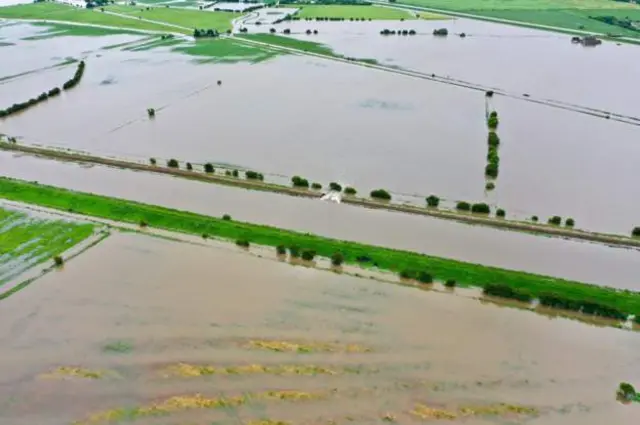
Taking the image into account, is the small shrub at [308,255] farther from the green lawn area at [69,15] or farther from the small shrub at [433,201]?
the green lawn area at [69,15]

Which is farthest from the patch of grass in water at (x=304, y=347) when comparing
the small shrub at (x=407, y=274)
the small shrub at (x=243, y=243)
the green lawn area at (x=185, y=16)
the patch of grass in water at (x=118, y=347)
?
the green lawn area at (x=185, y=16)

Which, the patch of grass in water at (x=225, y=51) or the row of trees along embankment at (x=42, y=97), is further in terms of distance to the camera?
the patch of grass in water at (x=225, y=51)

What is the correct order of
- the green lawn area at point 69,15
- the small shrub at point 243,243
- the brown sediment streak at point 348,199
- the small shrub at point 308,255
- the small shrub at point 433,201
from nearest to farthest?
the small shrub at point 308,255
the small shrub at point 243,243
the brown sediment streak at point 348,199
the small shrub at point 433,201
the green lawn area at point 69,15

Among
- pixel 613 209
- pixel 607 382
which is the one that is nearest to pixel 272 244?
pixel 607 382

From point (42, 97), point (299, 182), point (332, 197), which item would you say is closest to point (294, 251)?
point (332, 197)

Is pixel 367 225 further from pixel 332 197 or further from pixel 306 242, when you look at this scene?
pixel 306 242
